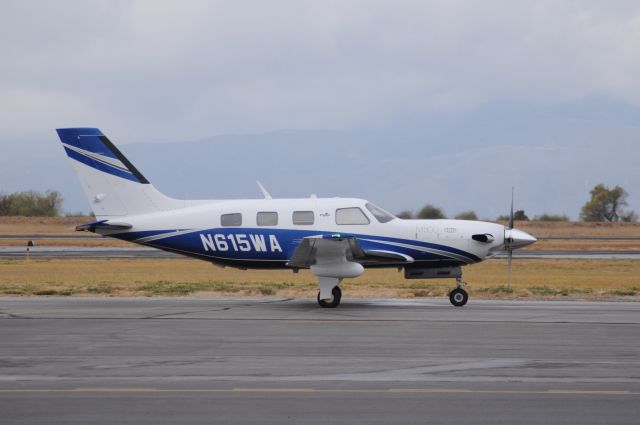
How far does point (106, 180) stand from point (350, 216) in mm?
6026

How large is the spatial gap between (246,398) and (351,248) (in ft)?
37.3

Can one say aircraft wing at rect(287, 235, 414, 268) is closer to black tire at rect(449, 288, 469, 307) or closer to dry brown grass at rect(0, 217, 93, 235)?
black tire at rect(449, 288, 469, 307)

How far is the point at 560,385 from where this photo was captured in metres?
11.0

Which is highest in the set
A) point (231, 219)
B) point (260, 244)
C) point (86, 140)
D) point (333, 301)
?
point (86, 140)

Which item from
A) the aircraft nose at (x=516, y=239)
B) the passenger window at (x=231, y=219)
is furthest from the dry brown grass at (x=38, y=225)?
the aircraft nose at (x=516, y=239)

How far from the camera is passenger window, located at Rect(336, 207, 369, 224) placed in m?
21.9

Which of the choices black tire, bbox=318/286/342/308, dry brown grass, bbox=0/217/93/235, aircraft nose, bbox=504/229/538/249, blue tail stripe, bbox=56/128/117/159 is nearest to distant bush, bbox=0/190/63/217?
dry brown grass, bbox=0/217/93/235

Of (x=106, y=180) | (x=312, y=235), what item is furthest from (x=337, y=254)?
(x=106, y=180)

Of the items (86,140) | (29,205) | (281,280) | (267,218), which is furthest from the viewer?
(29,205)

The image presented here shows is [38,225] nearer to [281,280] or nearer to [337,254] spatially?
[281,280]

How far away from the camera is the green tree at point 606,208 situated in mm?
125438

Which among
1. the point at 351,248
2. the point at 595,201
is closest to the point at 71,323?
the point at 351,248

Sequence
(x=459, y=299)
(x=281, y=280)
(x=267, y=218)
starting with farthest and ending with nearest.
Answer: (x=281, y=280), (x=267, y=218), (x=459, y=299)

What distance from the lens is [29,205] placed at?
4707 inches
